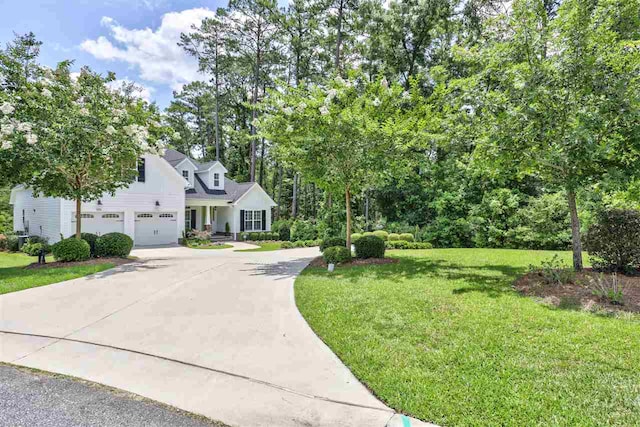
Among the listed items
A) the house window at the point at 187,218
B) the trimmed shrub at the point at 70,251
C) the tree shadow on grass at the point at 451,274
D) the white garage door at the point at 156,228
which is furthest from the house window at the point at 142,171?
the tree shadow on grass at the point at 451,274

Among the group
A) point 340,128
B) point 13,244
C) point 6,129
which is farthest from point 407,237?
point 13,244

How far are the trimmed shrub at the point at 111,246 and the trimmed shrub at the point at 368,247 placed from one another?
8549 millimetres

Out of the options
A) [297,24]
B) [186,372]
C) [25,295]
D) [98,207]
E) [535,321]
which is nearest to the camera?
[186,372]

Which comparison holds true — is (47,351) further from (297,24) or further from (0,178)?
(297,24)

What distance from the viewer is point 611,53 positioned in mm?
6664

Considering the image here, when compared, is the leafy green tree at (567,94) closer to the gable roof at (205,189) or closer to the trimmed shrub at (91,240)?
the trimmed shrub at (91,240)

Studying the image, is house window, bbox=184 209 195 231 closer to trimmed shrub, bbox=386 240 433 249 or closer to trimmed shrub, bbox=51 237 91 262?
trimmed shrub, bbox=51 237 91 262

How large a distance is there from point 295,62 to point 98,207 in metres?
17.2

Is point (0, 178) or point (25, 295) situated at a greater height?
point (0, 178)

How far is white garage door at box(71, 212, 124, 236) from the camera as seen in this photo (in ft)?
55.0

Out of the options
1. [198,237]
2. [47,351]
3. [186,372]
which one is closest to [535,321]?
[186,372]

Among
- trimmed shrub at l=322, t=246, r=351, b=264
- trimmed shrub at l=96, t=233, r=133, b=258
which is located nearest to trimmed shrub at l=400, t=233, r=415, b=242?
trimmed shrub at l=322, t=246, r=351, b=264

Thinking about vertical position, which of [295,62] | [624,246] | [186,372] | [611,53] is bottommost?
[186,372]

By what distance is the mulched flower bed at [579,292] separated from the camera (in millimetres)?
5535
